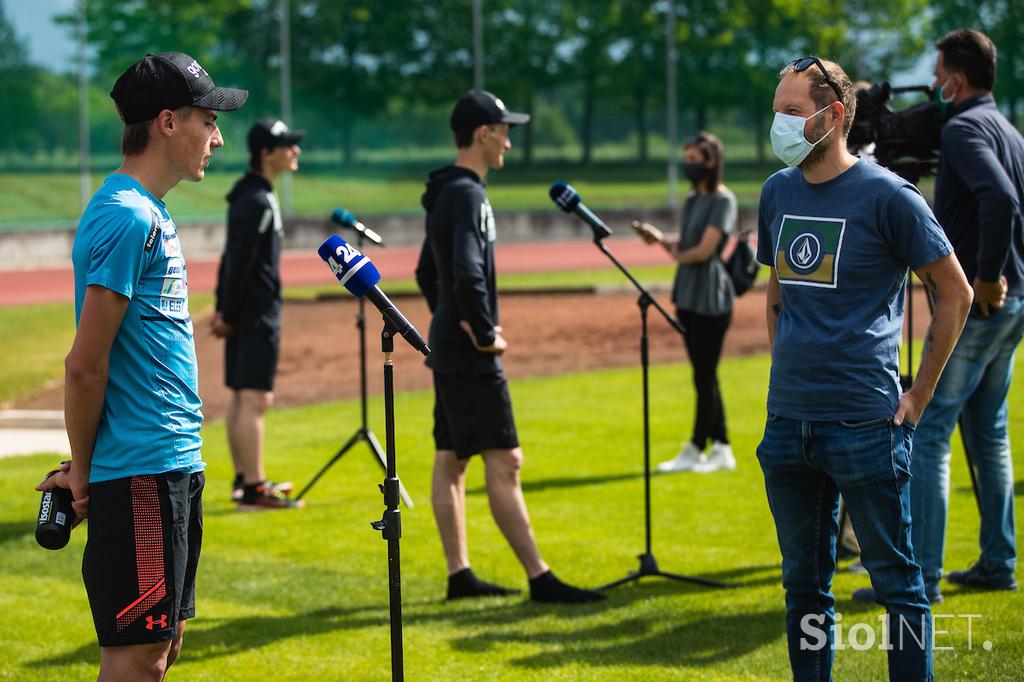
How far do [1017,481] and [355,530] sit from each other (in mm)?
4137

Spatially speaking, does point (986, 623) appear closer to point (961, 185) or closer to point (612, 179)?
point (961, 185)

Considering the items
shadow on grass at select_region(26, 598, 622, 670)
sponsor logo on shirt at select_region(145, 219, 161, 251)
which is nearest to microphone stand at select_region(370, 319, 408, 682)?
sponsor logo on shirt at select_region(145, 219, 161, 251)

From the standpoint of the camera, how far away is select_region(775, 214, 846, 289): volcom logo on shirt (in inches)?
151

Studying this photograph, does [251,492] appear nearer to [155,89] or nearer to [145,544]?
[145,544]

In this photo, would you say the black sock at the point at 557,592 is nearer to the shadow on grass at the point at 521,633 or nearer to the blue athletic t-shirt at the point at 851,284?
the shadow on grass at the point at 521,633

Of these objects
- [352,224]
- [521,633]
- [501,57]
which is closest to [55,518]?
[521,633]

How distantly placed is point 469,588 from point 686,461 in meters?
3.19

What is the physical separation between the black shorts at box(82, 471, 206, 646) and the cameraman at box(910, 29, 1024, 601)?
10.9 ft

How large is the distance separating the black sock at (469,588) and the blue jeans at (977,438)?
1.96m

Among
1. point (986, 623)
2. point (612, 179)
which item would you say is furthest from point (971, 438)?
point (612, 179)

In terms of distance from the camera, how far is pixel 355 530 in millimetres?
7688

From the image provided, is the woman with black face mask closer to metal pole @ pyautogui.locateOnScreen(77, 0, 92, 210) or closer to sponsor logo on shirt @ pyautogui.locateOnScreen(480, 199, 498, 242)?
sponsor logo on shirt @ pyautogui.locateOnScreen(480, 199, 498, 242)

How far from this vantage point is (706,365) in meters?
8.94

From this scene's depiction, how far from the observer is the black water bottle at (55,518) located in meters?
3.36
